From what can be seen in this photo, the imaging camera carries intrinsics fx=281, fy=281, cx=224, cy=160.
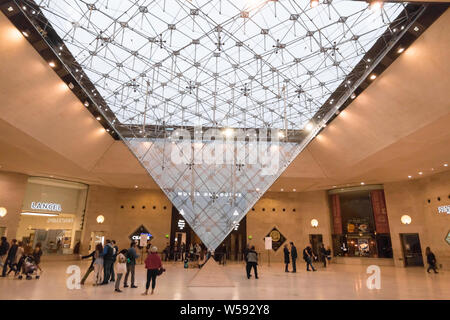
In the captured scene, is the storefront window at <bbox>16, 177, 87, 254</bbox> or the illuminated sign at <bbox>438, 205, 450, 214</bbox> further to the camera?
the storefront window at <bbox>16, 177, 87, 254</bbox>

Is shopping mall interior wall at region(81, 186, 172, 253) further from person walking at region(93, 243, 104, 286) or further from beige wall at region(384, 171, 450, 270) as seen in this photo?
beige wall at region(384, 171, 450, 270)

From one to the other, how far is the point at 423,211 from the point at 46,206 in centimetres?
2409

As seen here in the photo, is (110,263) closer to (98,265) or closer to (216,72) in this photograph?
(98,265)

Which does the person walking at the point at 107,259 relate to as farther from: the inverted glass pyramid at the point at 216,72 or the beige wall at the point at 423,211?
the beige wall at the point at 423,211

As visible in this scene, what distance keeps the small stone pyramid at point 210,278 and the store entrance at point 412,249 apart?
14889mm

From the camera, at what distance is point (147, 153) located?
37.7 ft

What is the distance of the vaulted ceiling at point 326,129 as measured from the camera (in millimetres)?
7992

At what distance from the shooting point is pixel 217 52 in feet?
35.3

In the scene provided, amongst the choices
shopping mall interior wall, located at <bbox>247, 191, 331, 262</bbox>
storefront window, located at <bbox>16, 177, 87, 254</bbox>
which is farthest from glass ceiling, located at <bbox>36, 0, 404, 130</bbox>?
shopping mall interior wall, located at <bbox>247, 191, 331, 262</bbox>

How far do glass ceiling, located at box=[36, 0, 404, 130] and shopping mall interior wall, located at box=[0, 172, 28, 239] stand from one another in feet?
28.3

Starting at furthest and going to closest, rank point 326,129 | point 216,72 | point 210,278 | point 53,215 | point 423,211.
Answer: point 53,215, point 423,211, point 326,129, point 216,72, point 210,278

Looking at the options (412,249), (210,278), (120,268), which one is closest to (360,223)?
(412,249)

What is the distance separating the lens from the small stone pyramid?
821cm

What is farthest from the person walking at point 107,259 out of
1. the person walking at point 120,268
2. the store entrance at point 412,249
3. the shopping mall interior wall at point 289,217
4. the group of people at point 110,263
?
the store entrance at point 412,249
